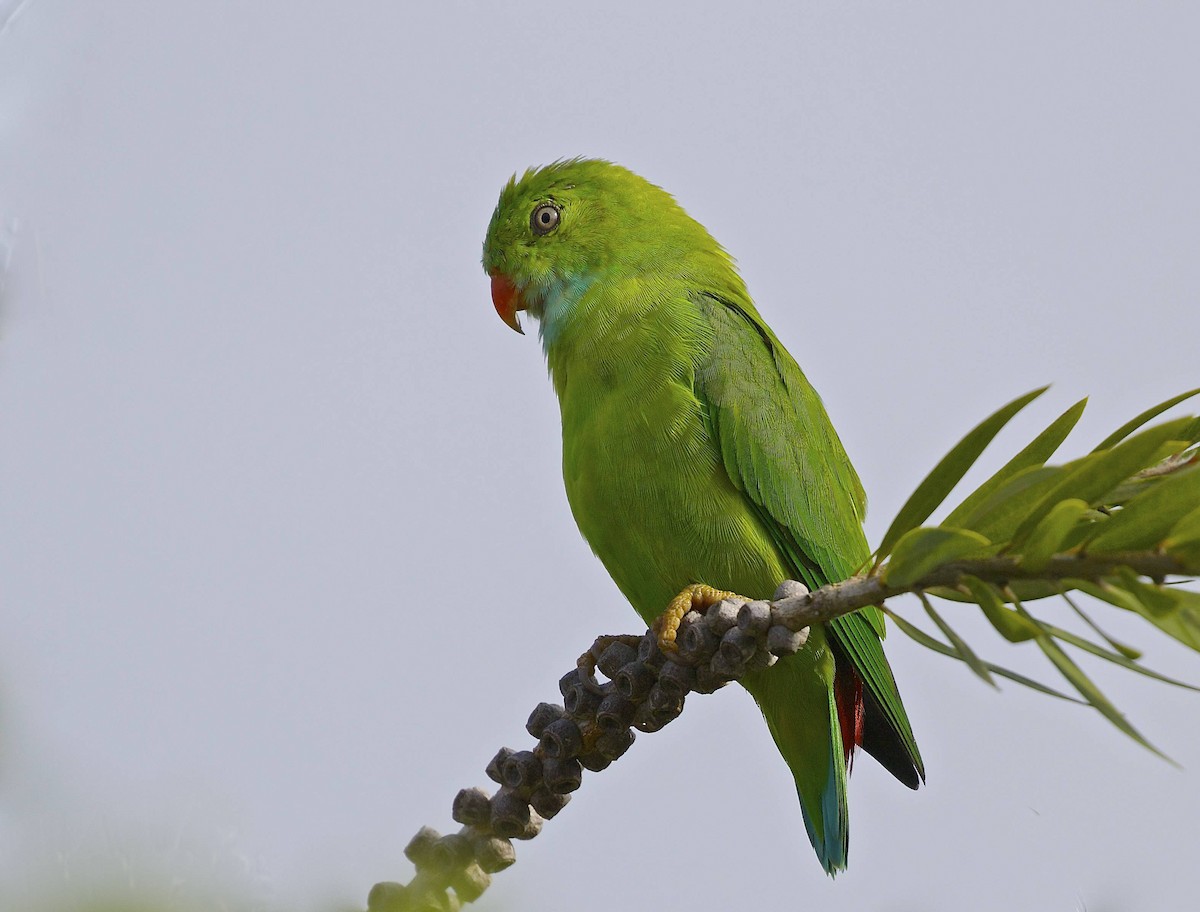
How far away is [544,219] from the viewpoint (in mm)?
3398

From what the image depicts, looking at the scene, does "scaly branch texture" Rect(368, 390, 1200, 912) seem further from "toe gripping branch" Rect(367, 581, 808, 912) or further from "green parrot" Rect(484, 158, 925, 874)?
"green parrot" Rect(484, 158, 925, 874)

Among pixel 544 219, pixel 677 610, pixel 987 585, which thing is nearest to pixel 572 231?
pixel 544 219

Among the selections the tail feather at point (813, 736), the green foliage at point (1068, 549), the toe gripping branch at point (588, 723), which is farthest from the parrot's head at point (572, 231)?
the green foliage at point (1068, 549)

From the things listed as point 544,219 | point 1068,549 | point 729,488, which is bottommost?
point 1068,549

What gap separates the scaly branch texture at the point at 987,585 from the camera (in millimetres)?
949

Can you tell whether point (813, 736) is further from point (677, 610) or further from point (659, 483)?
point (677, 610)

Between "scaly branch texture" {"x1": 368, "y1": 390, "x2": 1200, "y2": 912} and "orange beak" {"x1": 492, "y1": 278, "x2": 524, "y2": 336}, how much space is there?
6.56 ft

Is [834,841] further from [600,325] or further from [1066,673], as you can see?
[1066,673]

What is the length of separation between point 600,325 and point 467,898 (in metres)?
1.82

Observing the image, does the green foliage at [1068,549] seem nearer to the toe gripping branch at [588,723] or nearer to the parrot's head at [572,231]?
the toe gripping branch at [588,723]

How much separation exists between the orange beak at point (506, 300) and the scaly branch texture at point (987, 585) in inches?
78.8

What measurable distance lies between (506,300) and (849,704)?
1.60 meters

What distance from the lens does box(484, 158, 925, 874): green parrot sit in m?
2.55

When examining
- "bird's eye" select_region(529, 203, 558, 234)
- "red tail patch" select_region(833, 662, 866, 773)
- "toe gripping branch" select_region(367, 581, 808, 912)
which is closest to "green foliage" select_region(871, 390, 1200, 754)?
"toe gripping branch" select_region(367, 581, 808, 912)
